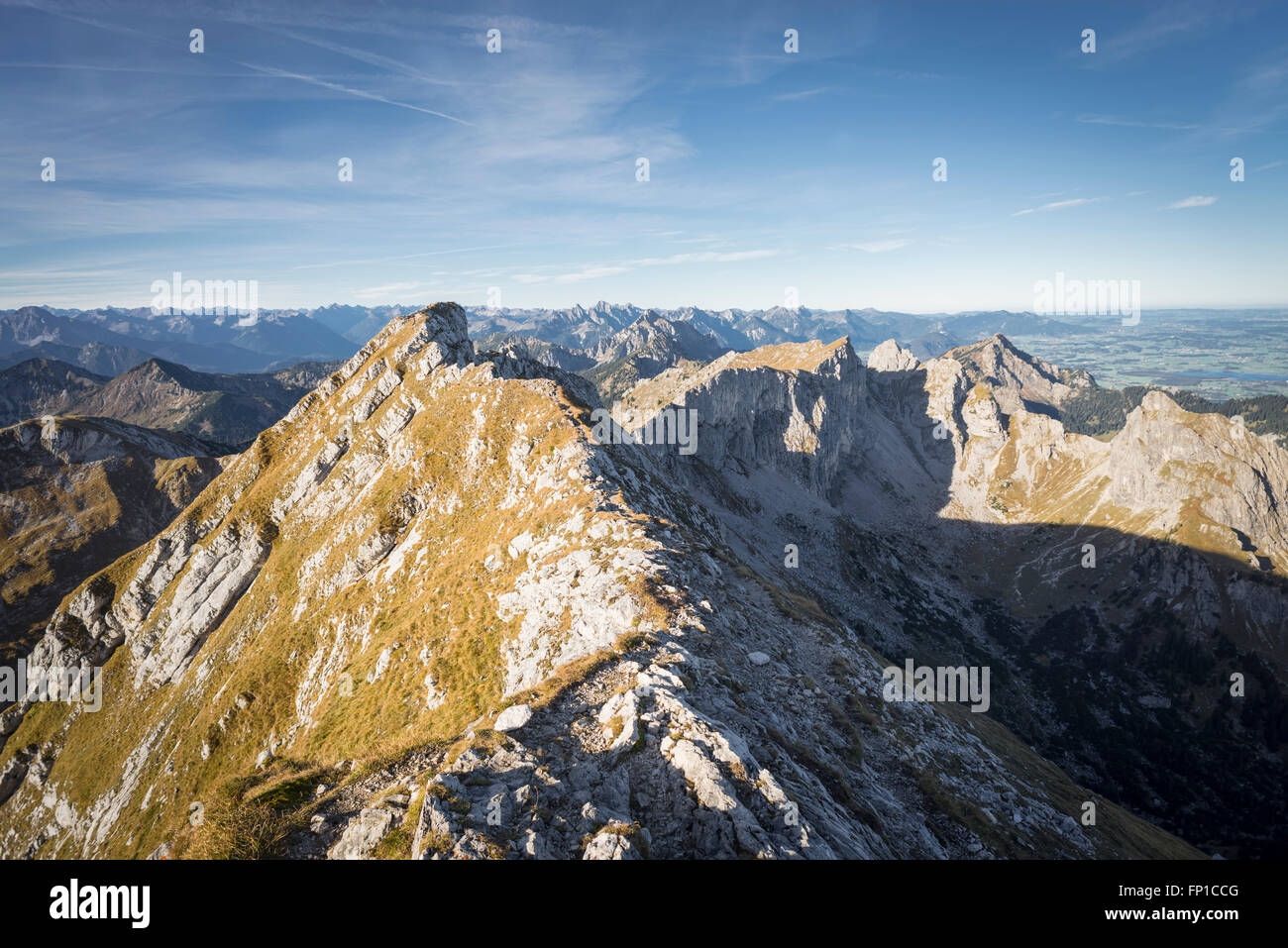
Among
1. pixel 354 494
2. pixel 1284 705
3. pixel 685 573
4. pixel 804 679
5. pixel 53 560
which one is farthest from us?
pixel 53 560

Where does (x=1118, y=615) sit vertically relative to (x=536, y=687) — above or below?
below

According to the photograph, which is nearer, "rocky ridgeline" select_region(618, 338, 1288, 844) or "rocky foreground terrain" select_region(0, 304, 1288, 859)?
"rocky foreground terrain" select_region(0, 304, 1288, 859)

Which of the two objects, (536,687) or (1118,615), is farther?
(1118,615)

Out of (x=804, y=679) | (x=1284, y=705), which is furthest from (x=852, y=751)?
(x=1284, y=705)

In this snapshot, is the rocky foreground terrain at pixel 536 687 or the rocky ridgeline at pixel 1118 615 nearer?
the rocky foreground terrain at pixel 536 687
